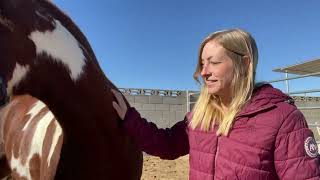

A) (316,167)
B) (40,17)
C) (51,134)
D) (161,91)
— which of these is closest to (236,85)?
(316,167)

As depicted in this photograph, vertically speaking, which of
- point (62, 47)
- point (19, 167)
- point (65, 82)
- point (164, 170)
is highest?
point (62, 47)

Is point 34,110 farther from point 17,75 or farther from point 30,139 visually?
point 17,75

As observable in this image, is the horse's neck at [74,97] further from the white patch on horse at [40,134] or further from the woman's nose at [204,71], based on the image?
the white patch on horse at [40,134]

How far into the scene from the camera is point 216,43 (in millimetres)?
1488

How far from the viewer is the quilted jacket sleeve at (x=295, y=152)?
1280 mm

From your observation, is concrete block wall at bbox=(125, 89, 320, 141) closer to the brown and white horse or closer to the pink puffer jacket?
the brown and white horse

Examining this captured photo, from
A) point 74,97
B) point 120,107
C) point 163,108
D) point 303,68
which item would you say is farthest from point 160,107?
point 74,97

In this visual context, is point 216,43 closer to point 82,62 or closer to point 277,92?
point 277,92

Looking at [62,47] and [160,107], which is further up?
[62,47]

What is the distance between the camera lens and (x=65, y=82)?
5.55 ft

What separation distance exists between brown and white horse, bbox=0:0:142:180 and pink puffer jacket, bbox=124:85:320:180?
35cm

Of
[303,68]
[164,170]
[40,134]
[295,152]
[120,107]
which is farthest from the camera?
[303,68]

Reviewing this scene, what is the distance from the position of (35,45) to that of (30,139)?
1.04 m

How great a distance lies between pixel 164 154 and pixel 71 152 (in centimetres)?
35
